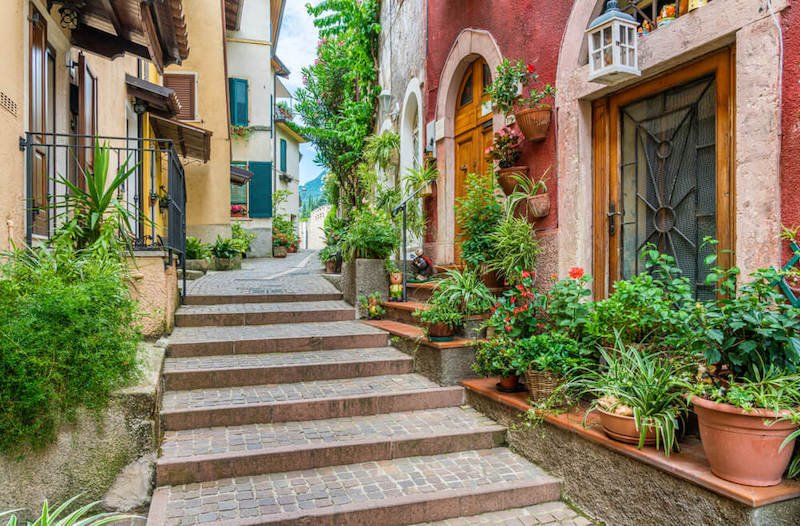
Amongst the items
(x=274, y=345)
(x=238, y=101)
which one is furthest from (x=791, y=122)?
(x=238, y=101)

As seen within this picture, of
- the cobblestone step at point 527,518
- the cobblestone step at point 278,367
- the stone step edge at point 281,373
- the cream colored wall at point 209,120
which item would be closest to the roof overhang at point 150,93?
the cream colored wall at point 209,120

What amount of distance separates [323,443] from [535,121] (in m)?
3.19

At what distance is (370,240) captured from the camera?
636cm

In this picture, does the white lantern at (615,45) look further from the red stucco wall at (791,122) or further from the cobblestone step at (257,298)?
the cobblestone step at (257,298)

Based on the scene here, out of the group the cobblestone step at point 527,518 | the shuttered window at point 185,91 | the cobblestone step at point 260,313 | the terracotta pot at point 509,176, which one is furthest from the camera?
the shuttered window at point 185,91

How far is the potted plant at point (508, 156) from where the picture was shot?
5074 millimetres

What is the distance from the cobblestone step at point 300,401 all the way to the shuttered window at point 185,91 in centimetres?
901

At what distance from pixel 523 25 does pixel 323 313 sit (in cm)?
359

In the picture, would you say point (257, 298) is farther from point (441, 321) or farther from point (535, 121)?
point (535, 121)

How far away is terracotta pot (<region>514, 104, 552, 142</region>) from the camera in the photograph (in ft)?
15.4

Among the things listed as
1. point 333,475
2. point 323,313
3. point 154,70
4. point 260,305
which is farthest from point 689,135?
point 154,70

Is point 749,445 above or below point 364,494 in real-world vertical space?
above

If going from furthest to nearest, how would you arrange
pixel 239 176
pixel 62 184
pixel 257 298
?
pixel 239 176
pixel 257 298
pixel 62 184

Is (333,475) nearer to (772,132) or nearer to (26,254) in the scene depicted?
(26,254)
